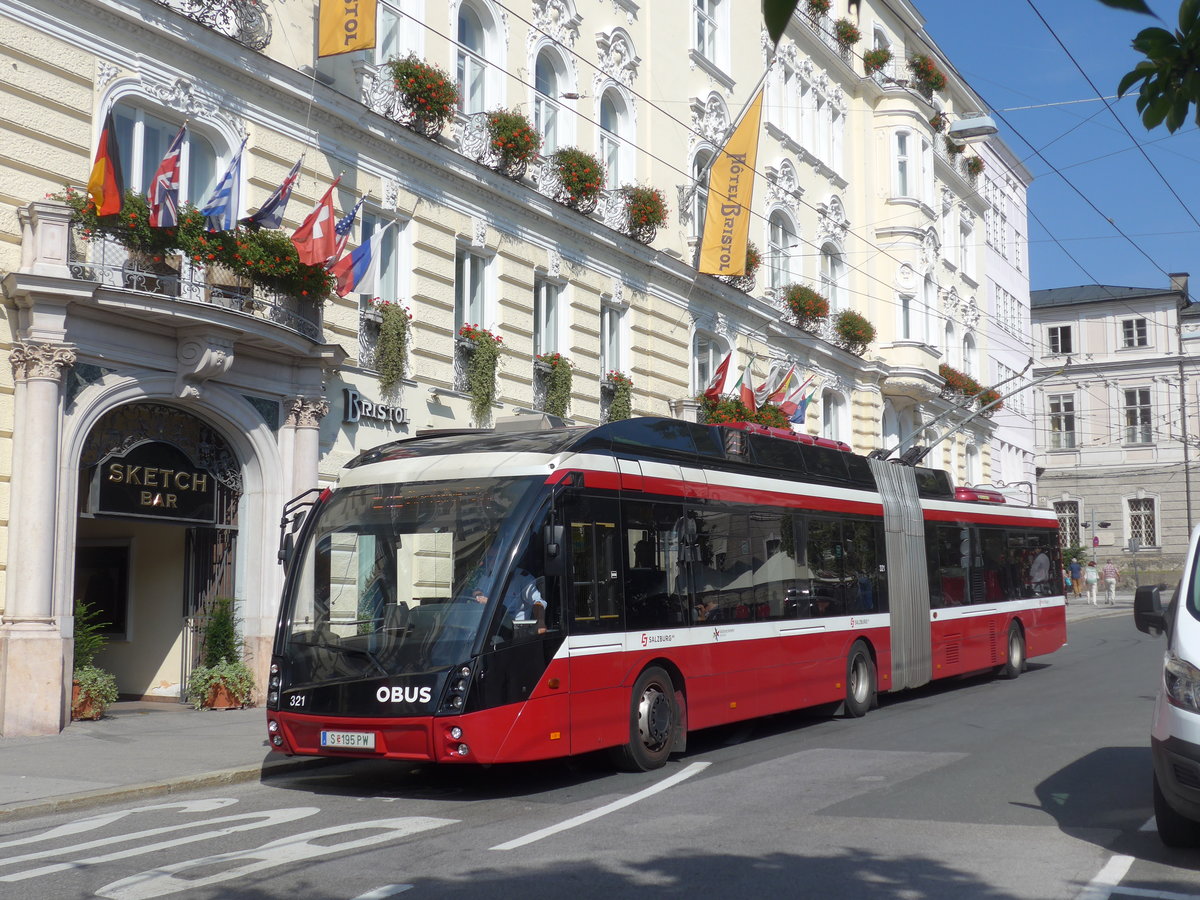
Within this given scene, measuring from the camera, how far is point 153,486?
54.0 feet

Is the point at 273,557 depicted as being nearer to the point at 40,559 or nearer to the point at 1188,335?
the point at 40,559

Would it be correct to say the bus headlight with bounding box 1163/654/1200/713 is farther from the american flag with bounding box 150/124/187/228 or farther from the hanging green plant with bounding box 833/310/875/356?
the hanging green plant with bounding box 833/310/875/356

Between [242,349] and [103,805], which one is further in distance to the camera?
[242,349]

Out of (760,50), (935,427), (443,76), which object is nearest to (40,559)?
(443,76)

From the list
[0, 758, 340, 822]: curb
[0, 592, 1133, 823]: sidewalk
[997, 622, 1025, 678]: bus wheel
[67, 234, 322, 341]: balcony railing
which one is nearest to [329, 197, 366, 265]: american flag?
[67, 234, 322, 341]: balcony railing

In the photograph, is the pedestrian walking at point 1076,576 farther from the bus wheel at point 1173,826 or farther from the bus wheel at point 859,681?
the bus wheel at point 1173,826

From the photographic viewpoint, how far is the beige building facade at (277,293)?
48.1 feet

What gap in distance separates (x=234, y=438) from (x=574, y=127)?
33.7 feet

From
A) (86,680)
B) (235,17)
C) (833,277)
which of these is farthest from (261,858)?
(833,277)

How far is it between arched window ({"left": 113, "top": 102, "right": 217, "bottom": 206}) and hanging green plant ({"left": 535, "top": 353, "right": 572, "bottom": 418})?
7.52m

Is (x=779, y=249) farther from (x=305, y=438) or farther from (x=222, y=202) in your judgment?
(x=222, y=202)

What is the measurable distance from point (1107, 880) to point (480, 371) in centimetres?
1529

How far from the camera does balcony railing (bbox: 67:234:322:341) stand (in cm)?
1491

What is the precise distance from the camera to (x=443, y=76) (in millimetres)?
20422
